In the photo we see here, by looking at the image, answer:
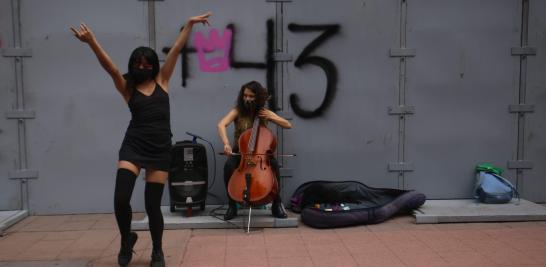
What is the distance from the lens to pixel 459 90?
579 centimetres

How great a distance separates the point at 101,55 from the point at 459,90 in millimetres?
4047

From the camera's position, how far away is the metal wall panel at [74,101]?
5402mm

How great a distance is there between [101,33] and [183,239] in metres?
2.45

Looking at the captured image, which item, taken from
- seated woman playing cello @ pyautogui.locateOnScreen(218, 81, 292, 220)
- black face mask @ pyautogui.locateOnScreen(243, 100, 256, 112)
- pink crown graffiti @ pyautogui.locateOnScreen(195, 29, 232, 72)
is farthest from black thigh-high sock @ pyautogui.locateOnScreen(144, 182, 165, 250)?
pink crown graffiti @ pyautogui.locateOnScreen(195, 29, 232, 72)

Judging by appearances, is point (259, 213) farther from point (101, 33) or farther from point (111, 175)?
point (101, 33)

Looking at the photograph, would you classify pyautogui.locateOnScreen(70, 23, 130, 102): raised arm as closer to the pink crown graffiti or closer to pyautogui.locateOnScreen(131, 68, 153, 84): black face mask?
pyautogui.locateOnScreen(131, 68, 153, 84): black face mask

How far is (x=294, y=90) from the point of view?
5.62 meters

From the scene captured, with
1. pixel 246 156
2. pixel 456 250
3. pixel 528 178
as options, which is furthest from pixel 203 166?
pixel 528 178

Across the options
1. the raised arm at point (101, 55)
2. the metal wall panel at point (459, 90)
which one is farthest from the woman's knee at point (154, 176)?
the metal wall panel at point (459, 90)

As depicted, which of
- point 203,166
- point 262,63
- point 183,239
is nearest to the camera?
point 183,239

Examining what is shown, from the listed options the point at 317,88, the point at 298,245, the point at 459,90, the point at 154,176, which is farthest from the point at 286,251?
the point at 459,90

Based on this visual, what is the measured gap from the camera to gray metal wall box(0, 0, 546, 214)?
544 centimetres

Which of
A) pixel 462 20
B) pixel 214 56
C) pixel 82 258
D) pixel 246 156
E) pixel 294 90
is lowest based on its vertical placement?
pixel 82 258

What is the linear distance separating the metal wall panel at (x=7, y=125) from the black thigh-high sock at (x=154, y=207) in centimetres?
249
